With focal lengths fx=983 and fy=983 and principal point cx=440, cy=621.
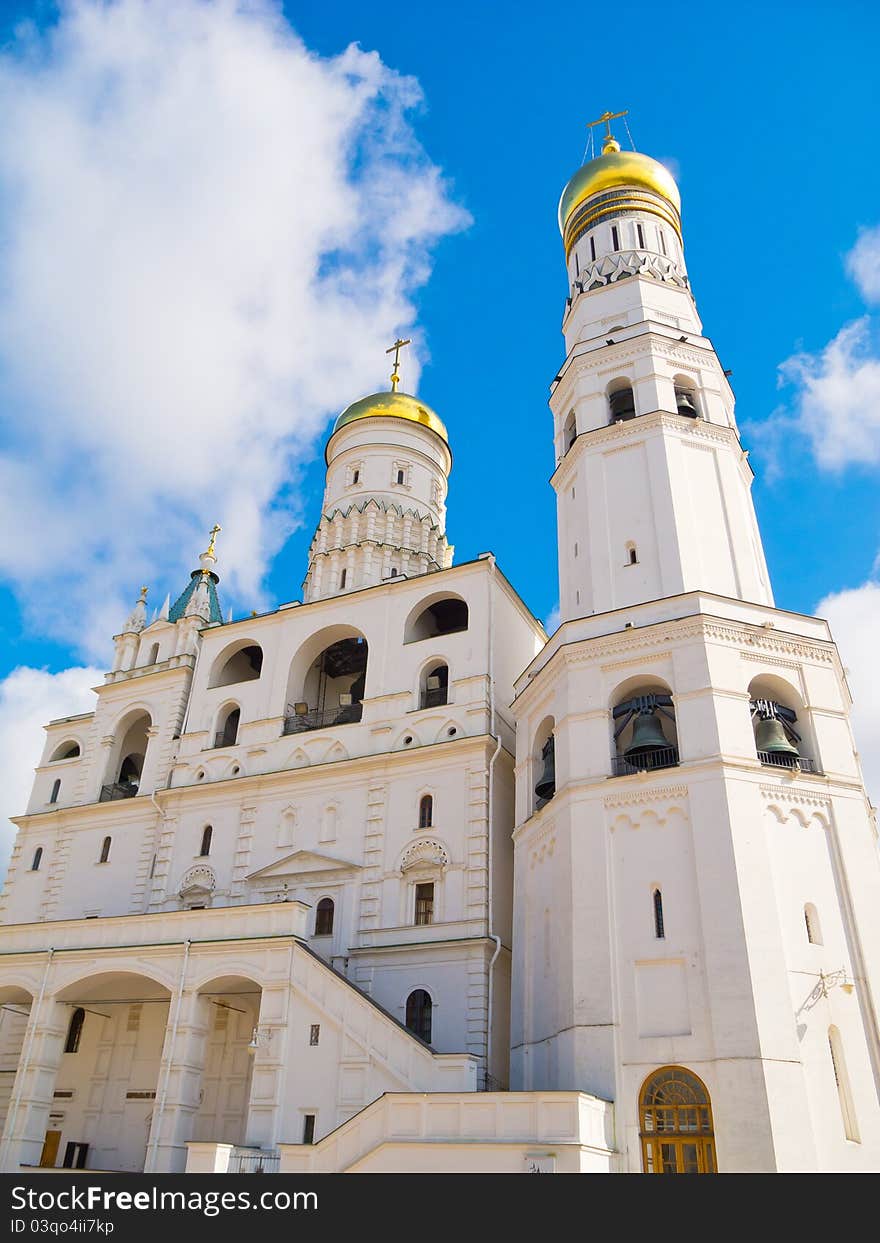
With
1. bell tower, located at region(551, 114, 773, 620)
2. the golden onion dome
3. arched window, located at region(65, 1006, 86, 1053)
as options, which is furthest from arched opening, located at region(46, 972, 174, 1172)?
the golden onion dome

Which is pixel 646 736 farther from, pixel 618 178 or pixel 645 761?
pixel 618 178

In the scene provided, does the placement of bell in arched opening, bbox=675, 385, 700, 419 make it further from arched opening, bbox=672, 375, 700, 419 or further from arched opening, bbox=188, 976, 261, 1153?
arched opening, bbox=188, 976, 261, 1153

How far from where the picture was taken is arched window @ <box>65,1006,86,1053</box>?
89.2 feet

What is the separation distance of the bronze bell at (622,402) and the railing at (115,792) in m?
19.8

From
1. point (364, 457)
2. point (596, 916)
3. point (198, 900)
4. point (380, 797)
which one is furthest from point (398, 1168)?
point (364, 457)

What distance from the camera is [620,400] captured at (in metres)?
28.8

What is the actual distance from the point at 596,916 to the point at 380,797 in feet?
30.0

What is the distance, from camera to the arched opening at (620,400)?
2823 centimetres

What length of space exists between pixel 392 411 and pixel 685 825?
24.5m

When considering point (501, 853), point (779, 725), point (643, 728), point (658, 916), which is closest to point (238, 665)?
point (501, 853)

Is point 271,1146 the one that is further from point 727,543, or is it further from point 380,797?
point 727,543

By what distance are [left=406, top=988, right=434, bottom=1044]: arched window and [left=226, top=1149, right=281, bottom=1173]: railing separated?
5.13m

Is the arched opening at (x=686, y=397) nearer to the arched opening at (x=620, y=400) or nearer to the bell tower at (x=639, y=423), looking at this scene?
the bell tower at (x=639, y=423)

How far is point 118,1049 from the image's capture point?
87.7ft
